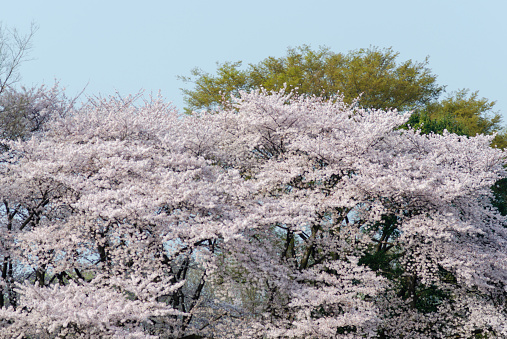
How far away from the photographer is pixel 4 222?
1329 cm

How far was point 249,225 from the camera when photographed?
36.0ft

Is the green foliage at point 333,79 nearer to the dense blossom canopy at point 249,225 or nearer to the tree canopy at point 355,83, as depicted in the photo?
the tree canopy at point 355,83

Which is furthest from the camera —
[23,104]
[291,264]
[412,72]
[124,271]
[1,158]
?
[412,72]

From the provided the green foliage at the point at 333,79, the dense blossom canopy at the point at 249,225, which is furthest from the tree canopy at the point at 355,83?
the dense blossom canopy at the point at 249,225

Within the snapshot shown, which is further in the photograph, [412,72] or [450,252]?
[412,72]

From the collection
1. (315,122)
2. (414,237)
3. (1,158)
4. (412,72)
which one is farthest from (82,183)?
(412,72)

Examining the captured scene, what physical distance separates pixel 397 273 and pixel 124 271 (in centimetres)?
796

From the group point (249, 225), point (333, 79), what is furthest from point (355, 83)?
point (249, 225)

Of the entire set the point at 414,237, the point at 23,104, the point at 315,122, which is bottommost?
the point at 414,237

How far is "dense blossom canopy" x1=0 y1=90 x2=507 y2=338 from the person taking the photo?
428 inches

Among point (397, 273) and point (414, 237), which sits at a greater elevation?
point (414, 237)

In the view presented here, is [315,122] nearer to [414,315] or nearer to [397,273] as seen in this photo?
[397,273]

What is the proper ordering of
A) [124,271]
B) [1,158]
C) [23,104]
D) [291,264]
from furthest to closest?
[23,104] < [1,158] < [291,264] < [124,271]

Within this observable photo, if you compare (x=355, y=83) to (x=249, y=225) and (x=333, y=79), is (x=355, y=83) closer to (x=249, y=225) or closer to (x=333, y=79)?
(x=333, y=79)
